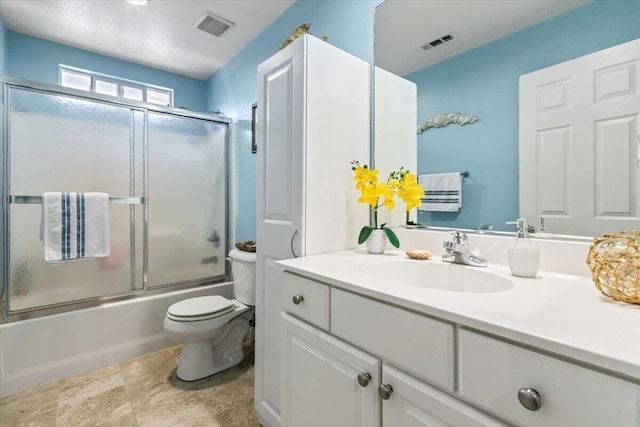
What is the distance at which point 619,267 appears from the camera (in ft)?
2.23

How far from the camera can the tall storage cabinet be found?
129cm

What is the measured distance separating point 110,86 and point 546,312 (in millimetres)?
3726

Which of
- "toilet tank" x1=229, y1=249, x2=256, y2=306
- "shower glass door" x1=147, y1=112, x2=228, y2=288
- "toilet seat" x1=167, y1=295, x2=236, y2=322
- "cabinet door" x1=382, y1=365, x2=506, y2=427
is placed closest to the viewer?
"cabinet door" x1=382, y1=365, x2=506, y2=427

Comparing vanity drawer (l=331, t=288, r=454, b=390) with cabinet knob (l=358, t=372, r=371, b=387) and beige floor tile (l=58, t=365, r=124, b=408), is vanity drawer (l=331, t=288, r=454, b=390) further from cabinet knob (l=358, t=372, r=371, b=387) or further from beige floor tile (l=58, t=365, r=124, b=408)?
beige floor tile (l=58, t=365, r=124, b=408)

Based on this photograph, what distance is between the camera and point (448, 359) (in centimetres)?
63

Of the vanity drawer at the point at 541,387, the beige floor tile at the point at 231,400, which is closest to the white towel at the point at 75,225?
the beige floor tile at the point at 231,400

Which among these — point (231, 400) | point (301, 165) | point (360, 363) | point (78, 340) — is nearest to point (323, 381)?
point (360, 363)

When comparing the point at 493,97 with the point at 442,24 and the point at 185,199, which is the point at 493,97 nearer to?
the point at 442,24

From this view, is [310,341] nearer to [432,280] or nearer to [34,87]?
[432,280]

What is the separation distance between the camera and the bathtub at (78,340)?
181 cm

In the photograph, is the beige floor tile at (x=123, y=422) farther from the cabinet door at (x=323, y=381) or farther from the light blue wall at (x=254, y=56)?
the light blue wall at (x=254, y=56)

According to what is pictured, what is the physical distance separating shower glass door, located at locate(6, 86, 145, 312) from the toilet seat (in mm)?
669

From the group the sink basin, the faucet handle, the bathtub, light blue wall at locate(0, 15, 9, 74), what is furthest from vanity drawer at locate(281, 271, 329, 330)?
light blue wall at locate(0, 15, 9, 74)

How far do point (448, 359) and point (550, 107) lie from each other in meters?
0.88
